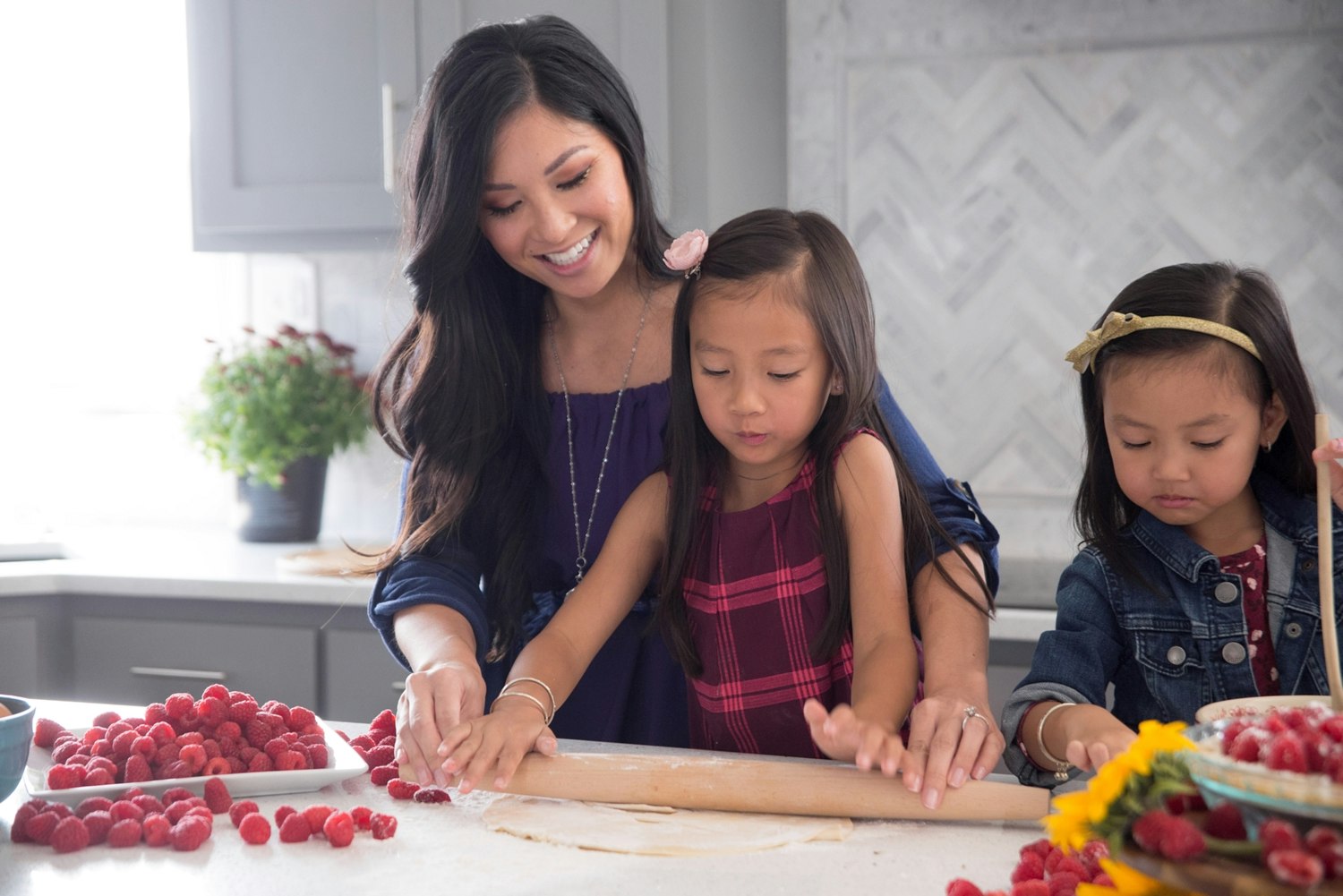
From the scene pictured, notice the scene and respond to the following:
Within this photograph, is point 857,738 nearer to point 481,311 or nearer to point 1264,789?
point 1264,789

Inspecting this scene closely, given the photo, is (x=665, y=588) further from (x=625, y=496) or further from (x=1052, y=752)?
(x=1052, y=752)

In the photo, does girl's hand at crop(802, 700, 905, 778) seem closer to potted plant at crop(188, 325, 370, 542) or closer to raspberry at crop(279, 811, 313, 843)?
raspberry at crop(279, 811, 313, 843)

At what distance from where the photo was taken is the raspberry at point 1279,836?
1.88ft

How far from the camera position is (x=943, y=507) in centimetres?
141

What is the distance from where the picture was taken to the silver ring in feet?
3.66

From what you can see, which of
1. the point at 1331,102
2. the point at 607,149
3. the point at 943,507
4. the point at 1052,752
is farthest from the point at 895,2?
the point at 1052,752

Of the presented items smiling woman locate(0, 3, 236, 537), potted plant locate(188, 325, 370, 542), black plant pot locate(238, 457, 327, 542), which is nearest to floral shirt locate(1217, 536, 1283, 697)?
potted plant locate(188, 325, 370, 542)

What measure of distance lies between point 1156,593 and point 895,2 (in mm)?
1486

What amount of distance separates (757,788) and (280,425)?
1.97 metres

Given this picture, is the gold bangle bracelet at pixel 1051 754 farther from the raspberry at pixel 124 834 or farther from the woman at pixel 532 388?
the raspberry at pixel 124 834

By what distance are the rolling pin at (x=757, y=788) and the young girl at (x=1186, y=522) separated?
15 centimetres

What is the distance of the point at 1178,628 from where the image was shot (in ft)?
4.24

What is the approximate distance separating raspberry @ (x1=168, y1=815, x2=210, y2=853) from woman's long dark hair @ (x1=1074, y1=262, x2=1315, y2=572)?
0.90 meters

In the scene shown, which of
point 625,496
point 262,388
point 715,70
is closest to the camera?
point 625,496
